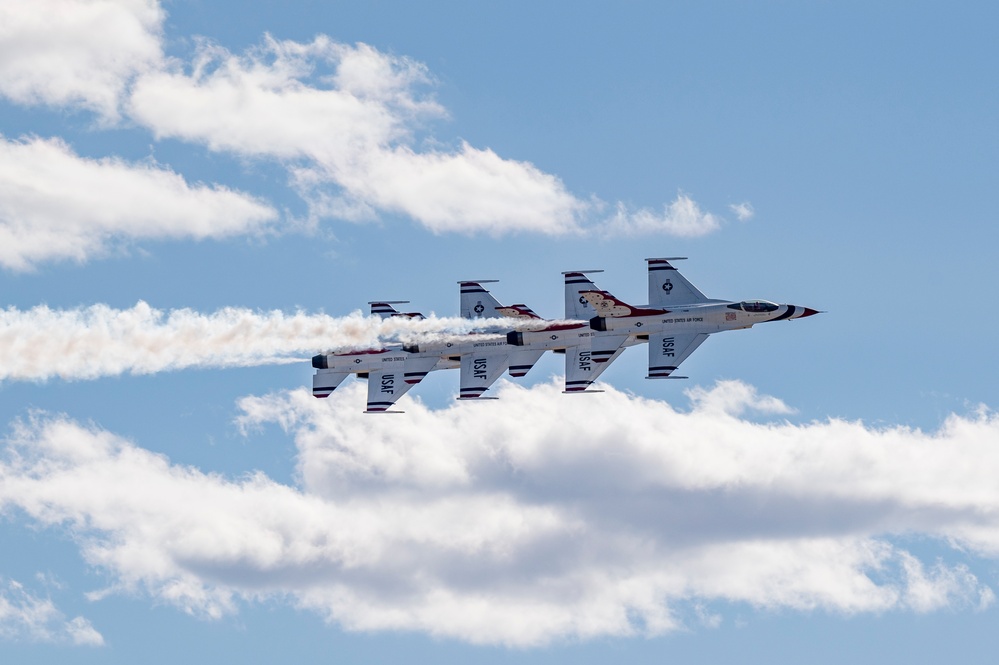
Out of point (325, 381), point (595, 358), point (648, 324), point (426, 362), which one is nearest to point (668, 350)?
point (648, 324)

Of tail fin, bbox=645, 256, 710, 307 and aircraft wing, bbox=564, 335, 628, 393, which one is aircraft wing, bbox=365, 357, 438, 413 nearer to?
aircraft wing, bbox=564, 335, 628, 393

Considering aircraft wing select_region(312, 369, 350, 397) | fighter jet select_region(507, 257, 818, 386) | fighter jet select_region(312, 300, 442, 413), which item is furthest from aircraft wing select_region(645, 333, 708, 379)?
aircraft wing select_region(312, 369, 350, 397)

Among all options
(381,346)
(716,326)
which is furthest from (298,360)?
(716,326)

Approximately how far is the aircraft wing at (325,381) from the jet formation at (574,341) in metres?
0.08

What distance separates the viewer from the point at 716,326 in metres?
194

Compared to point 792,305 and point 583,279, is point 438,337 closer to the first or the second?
point 583,279

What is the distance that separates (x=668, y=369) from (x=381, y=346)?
2365 centimetres

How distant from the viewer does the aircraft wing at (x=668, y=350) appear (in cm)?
19188

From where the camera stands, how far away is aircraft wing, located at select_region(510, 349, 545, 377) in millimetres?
195000

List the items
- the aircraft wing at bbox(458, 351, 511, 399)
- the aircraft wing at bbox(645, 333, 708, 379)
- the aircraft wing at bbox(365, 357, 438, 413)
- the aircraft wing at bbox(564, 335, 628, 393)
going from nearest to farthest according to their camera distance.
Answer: the aircraft wing at bbox(645, 333, 708, 379), the aircraft wing at bbox(564, 335, 628, 393), the aircraft wing at bbox(458, 351, 511, 399), the aircraft wing at bbox(365, 357, 438, 413)

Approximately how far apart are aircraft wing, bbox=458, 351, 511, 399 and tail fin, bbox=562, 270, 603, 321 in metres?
6.13

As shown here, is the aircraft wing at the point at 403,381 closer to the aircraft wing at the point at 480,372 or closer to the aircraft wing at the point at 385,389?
the aircraft wing at the point at 385,389

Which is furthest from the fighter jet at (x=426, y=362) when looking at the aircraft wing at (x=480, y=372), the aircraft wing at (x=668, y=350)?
the aircraft wing at (x=668, y=350)

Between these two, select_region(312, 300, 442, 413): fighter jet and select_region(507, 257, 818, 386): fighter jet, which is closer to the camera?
select_region(507, 257, 818, 386): fighter jet
